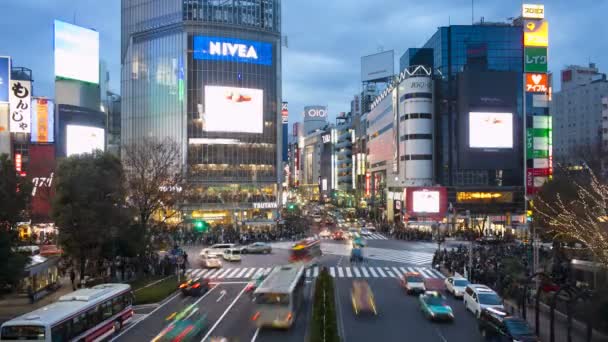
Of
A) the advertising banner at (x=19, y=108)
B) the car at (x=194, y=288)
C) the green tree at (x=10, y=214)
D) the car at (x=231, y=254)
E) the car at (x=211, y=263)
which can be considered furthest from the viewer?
the advertising banner at (x=19, y=108)

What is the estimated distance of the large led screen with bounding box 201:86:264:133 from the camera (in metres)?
70.8

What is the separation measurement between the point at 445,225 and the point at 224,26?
41.5 metres

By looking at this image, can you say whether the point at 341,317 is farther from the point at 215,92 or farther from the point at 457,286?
the point at 215,92

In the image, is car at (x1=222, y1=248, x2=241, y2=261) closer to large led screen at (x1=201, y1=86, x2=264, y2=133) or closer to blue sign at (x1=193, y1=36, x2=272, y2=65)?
large led screen at (x1=201, y1=86, x2=264, y2=133)

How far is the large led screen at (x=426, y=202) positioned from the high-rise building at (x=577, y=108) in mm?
47012

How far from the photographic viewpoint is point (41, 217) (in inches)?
1865

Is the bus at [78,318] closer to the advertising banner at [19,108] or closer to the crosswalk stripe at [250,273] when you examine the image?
the crosswalk stripe at [250,273]

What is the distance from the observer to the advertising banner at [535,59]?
2387 inches

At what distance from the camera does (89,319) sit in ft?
56.2

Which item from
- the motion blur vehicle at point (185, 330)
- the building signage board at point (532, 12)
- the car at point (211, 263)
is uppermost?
the building signage board at point (532, 12)

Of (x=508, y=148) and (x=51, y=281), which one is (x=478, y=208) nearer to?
(x=508, y=148)

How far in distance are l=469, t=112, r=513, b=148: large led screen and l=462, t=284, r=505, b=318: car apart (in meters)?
45.6

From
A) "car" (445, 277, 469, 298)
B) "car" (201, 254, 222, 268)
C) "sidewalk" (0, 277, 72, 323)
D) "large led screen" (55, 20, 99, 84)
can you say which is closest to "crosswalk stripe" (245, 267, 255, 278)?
"car" (201, 254, 222, 268)

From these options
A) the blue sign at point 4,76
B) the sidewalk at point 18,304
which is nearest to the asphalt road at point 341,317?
the sidewalk at point 18,304
